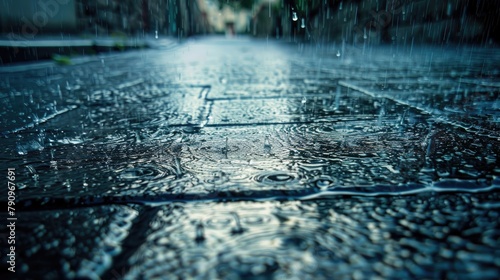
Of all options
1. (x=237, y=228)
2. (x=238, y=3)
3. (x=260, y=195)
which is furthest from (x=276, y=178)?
(x=238, y=3)

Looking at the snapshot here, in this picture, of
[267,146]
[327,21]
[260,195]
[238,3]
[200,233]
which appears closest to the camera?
[200,233]

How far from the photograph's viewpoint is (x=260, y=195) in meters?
0.72

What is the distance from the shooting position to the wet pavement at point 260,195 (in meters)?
0.51

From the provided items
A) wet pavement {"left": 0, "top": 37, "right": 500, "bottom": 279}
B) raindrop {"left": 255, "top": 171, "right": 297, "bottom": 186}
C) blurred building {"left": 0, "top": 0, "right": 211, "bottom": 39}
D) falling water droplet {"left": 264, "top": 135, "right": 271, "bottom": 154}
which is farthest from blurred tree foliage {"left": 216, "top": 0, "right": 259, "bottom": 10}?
raindrop {"left": 255, "top": 171, "right": 297, "bottom": 186}

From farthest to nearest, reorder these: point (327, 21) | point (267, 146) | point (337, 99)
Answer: point (327, 21) < point (337, 99) < point (267, 146)

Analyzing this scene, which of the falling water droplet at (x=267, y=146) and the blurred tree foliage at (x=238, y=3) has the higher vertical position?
the blurred tree foliage at (x=238, y=3)

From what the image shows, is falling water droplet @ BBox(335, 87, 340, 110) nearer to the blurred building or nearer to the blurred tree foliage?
the blurred building

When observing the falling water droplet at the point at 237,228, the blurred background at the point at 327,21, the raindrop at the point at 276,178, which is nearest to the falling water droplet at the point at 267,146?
the raindrop at the point at 276,178

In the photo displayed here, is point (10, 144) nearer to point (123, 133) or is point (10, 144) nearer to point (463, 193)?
point (123, 133)

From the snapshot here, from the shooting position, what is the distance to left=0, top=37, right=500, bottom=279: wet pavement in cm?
51

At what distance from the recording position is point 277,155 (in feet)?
3.25

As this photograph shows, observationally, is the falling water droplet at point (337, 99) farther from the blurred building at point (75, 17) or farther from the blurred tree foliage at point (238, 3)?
the blurred tree foliage at point (238, 3)

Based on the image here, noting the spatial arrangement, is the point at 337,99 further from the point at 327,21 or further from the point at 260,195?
the point at 327,21

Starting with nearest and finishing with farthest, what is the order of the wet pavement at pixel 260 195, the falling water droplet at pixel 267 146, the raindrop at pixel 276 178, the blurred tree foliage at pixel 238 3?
the wet pavement at pixel 260 195, the raindrop at pixel 276 178, the falling water droplet at pixel 267 146, the blurred tree foliage at pixel 238 3
